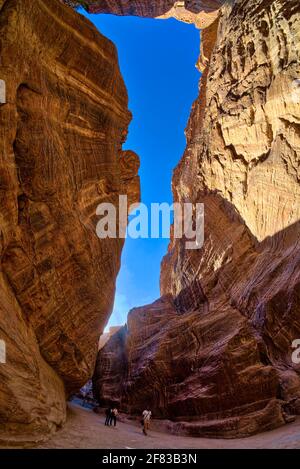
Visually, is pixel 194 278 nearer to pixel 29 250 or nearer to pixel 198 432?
pixel 198 432

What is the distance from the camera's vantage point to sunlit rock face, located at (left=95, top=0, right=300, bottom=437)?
52.8ft

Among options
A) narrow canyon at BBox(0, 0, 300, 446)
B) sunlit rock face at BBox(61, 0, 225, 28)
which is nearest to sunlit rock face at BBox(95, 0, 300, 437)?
narrow canyon at BBox(0, 0, 300, 446)

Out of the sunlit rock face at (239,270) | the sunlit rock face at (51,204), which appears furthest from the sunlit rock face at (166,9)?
the sunlit rock face at (51,204)

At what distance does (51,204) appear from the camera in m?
13.1

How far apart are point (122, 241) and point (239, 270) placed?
8360mm

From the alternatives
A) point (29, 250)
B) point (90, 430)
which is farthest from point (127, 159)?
point (90, 430)

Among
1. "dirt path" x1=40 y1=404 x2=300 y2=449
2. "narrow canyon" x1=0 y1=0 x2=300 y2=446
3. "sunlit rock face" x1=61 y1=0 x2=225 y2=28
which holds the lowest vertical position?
"dirt path" x1=40 y1=404 x2=300 y2=449

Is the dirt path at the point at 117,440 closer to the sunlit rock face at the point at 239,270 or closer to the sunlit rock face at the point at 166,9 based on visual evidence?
the sunlit rock face at the point at 239,270

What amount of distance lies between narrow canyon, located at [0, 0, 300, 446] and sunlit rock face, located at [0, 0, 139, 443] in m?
0.07

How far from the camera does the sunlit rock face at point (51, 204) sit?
10.5 m

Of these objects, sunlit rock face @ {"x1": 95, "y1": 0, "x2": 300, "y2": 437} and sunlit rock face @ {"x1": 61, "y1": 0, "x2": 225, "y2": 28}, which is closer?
sunlit rock face @ {"x1": 95, "y1": 0, "x2": 300, "y2": 437}

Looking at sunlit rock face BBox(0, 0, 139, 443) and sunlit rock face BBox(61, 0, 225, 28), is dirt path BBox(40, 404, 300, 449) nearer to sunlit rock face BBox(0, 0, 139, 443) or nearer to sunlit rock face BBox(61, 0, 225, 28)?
sunlit rock face BBox(0, 0, 139, 443)

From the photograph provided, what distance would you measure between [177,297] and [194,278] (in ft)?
10.5

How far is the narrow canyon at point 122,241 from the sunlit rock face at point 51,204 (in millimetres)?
67
